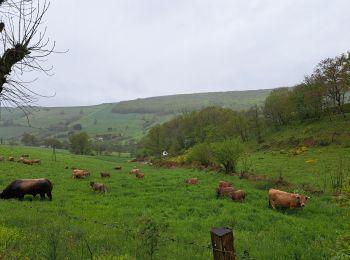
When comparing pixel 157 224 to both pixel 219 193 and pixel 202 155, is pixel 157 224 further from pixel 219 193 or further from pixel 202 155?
pixel 202 155

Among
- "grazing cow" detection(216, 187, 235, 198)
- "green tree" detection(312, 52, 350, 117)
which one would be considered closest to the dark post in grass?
"grazing cow" detection(216, 187, 235, 198)

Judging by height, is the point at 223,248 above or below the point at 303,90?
below

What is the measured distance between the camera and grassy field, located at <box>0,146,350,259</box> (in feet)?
33.0

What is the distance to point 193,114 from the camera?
97125 millimetres

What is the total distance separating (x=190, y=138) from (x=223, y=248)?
86159 millimetres

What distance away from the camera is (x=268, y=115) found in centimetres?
8669

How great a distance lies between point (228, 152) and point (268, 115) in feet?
176

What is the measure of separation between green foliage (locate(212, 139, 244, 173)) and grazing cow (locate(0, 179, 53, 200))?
20.4 metres

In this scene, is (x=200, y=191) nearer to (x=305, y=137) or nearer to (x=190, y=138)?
(x=305, y=137)

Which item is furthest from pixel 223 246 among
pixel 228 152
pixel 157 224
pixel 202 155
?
pixel 202 155

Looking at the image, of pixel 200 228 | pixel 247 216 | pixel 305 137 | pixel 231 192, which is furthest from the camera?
pixel 305 137

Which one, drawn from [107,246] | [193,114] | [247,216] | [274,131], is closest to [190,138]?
[193,114]

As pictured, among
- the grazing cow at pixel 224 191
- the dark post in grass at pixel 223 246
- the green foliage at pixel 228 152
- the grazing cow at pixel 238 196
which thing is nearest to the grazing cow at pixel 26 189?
the grazing cow at pixel 224 191

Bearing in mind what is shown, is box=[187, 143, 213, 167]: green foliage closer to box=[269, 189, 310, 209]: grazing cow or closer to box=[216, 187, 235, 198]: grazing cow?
box=[216, 187, 235, 198]: grazing cow
